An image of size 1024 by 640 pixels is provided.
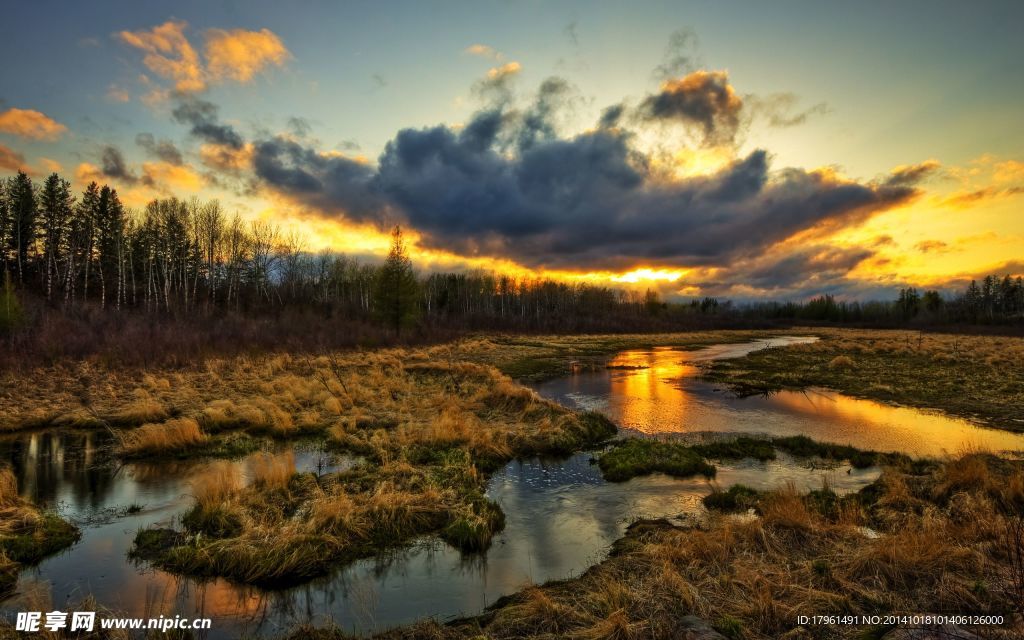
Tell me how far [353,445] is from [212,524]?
19.7ft

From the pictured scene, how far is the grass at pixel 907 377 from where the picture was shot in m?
22.5

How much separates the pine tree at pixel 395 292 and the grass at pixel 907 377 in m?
30.8

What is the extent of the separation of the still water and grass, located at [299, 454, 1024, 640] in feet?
2.80

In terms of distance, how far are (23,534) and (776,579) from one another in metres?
13.8

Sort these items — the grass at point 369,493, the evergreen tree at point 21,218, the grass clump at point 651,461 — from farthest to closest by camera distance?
the evergreen tree at point 21,218 → the grass clump at point 651,461 → the grass at point 369,493

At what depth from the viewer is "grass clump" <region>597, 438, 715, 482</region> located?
1348 cm

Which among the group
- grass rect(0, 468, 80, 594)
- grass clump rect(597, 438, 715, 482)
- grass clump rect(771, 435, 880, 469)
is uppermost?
grass rect(0, 468, 80, 594)

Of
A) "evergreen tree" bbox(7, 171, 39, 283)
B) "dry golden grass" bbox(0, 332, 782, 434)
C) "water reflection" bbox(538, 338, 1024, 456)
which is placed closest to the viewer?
"water reflection" bbox(538, 338, 1024, 456)

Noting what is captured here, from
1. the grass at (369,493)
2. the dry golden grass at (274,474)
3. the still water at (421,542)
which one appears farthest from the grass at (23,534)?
the dry golden grass at (274,474)

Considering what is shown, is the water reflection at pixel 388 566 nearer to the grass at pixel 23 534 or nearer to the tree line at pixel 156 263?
the grass at pixel 23 534

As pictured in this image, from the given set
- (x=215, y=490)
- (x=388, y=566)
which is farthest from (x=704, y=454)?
(x=215, y=490)

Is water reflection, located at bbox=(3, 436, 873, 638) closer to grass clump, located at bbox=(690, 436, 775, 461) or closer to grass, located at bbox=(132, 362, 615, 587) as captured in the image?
grass, located at bbox=(132, 362, 615, 587)

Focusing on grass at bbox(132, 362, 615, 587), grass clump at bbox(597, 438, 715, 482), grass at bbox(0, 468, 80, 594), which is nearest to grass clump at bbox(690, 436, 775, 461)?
grass clump at bbox(597, 438, 715, 482)

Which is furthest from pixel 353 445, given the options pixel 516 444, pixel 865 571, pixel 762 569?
pixel 865 571
